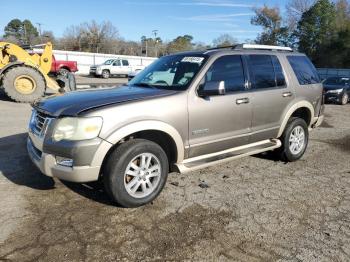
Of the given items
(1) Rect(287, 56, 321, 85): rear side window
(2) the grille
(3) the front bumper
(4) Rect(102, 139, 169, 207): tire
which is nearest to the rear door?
(1) Rect(287, 56, 321, 85): rear side window

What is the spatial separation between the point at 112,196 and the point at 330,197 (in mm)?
2808

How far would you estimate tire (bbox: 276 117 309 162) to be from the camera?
19.3ft

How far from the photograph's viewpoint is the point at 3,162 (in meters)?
5.76

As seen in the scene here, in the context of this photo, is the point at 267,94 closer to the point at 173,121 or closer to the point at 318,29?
the point at 173,121

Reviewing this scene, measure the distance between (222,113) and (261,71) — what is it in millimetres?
1154

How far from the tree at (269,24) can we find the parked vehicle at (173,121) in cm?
5249

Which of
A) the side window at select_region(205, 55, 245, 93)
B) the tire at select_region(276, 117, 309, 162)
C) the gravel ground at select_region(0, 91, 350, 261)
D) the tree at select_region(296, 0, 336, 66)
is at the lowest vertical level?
the gravel ground at select_region(0, 91, 350, 261)

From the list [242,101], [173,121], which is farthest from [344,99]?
[173,121]

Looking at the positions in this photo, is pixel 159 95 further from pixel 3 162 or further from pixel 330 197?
pixel 3 162

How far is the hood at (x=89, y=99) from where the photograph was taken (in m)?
3.88

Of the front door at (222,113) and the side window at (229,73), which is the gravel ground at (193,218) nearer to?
the front door at (222,113)

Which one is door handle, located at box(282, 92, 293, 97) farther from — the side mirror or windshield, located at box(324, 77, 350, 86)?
windshield, located at box(324, 77, 350, 86)

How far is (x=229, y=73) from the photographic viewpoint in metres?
4.99

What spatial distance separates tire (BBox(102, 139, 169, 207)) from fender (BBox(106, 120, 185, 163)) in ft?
0.49
